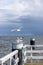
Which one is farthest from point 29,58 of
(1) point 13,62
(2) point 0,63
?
(2) point 0,63

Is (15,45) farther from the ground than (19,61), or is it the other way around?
(15,45)

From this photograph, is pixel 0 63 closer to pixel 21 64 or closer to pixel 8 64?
pixel 8 64

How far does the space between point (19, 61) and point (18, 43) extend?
564mm

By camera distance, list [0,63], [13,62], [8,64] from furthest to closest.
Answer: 1. [13,62]
2. [8,64]
3. [0,63]

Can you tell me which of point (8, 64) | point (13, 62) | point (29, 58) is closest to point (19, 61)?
point (13, 62)

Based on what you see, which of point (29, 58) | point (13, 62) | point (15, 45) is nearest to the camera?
point (13, 62)

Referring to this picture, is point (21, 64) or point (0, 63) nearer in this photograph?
point (0, 63)

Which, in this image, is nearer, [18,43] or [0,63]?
[0,63]

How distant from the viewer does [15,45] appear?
7398mm

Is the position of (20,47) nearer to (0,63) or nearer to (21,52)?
(21,52)

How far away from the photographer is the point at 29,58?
34.1ft

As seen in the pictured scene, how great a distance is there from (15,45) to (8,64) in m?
1.93

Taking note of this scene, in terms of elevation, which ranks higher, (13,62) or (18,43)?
(18,43)

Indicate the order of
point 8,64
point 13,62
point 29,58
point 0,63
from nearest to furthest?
point 0,63
point 8,64
point 13,62
point 29,58
